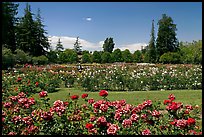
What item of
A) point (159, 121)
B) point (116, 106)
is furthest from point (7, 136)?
point (159, 121)

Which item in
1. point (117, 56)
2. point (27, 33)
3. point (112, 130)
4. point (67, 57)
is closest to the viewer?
point (112, 130)

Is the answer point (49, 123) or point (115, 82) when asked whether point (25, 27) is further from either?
point (49, 123)

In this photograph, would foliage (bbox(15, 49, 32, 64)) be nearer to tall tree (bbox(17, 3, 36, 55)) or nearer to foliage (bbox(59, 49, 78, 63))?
tall tree (bbox(17, 3, 36, 55))

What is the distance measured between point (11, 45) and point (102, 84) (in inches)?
957

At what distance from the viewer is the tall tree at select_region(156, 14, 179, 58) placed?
44.4 meters

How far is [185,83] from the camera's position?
1199 cm

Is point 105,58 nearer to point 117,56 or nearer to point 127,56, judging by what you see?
point 117,56

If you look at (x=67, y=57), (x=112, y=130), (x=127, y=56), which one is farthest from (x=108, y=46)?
(x=112, y=130)

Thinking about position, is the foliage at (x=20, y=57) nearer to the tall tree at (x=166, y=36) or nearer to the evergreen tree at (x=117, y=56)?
the evergreen tree at (x=117, y=56)

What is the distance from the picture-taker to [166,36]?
146ft

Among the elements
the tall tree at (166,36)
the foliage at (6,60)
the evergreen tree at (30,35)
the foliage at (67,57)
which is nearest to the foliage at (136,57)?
the tall tree at (166,36)

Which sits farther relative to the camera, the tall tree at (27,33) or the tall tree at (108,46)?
the tall tree at (108,46)

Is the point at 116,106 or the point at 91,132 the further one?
the point at 116,106

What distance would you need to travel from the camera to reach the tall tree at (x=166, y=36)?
44.4m
